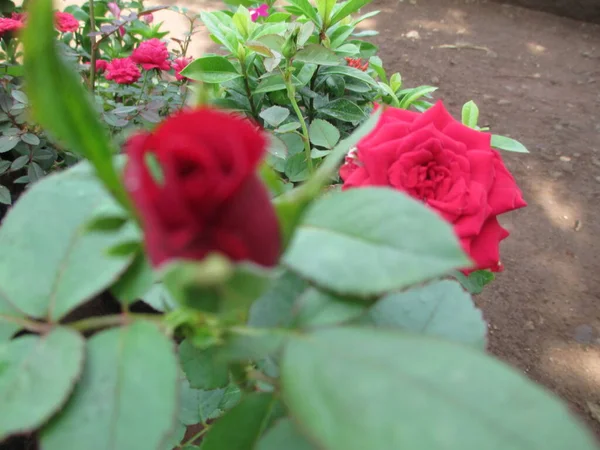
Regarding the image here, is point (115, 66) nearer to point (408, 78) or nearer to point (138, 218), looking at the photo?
point (138, 218)

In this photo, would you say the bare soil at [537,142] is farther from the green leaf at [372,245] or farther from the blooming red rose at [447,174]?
the green leaf at [372,245]

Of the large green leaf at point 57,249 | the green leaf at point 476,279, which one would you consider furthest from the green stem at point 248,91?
the large green leaf at point 57,249

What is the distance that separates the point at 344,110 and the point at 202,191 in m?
0.74

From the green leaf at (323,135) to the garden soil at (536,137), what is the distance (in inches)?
35.2

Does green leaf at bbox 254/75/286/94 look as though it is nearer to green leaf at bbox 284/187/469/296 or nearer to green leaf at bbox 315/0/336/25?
green leaf at bbox 315/0/336/25

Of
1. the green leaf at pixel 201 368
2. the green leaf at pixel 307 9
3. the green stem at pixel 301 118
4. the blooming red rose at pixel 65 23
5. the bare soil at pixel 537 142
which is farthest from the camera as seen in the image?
the bare soil at pixel 537 142

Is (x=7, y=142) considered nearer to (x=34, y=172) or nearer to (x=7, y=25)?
(x=34, y=172)

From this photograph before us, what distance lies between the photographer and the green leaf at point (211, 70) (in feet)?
2.56

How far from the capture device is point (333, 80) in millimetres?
963

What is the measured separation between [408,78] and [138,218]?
2460mm

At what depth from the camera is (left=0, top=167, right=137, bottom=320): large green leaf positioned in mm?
315

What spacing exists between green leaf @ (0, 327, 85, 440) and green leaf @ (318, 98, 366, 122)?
2.24 ft

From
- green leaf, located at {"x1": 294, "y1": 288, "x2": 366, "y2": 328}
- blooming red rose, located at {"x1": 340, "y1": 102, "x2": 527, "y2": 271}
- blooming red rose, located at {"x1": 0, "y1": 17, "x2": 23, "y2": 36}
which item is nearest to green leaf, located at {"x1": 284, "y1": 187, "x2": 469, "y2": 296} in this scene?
green leaf, located at {"x1": 294, "y1": 288, "x2": 366, "y2": 328}

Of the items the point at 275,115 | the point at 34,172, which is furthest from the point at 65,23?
the point at 275,115
